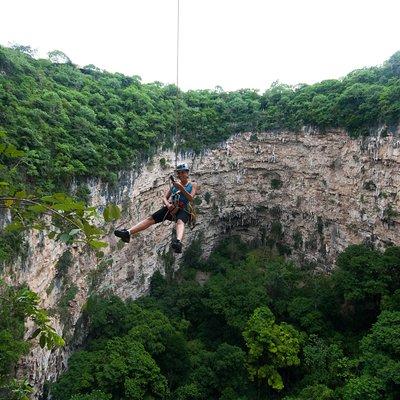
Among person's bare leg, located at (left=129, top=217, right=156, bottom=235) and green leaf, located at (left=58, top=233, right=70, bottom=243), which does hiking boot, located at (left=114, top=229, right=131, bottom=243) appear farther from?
green leaf, located at (left=58, top=233, right=70, bottom=243)

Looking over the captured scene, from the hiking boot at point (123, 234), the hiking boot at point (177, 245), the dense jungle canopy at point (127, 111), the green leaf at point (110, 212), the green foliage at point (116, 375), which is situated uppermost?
the dense jungle canopy at point (127, 111)

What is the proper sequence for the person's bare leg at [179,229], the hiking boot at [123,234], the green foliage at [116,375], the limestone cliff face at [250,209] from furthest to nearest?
1. the limestone cliff face at [250,209]
2. the green foliage at [116,375]
3. the person's bare leg at [179,229]
4. the hiking boot at [123,234]

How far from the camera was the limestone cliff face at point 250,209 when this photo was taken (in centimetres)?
1589

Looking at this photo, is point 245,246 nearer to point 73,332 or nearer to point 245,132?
point 245,132

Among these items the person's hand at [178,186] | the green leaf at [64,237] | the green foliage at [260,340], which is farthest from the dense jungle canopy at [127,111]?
the green leaf at [64,237]

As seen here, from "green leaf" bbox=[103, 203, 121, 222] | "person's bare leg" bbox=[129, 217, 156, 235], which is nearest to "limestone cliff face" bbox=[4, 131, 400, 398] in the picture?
"person's bare leg" bbox=[129, 217, 156, 235]

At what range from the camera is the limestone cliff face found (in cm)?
1589

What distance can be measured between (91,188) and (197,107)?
12.5m

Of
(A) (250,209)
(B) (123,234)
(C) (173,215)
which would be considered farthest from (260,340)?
(A) (250,209)

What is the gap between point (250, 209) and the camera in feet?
94.9

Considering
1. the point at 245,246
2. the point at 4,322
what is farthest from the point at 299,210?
the point at 4,322

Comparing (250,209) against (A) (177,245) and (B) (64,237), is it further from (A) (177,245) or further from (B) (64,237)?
(B) (64,237)

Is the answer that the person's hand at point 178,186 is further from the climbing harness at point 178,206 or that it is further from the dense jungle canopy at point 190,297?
the dense jungle canopy at point 190,297

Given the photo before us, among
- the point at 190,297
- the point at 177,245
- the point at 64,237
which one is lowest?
the point at 190,297
